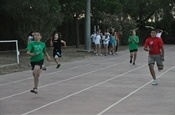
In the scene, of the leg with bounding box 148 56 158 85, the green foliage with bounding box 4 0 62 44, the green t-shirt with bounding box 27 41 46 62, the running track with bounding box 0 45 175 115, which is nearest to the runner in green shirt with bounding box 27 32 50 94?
the green t-shirt with bounding box 27 41 46 62

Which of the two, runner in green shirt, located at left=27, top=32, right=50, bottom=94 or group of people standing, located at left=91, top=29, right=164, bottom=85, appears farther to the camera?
group of people standing, located at left=91, top=29, right=164, bottom=85

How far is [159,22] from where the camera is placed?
53.1 meters

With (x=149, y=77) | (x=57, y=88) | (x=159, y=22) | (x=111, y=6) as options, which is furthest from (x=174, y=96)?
(x=159, y=22)

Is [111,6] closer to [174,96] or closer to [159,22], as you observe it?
[159,22]

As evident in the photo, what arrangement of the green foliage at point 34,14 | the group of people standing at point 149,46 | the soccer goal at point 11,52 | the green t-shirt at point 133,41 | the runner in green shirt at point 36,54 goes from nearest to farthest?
1. the runner in green shirt at point 36,54
2. the group of people standing at point 149,46
3. the soccer goal at point 11,52
4. the green t-shirt at point 133,41
5. the green foliage at point 34,14

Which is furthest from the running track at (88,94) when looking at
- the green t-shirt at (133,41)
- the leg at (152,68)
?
the green t-shirt at (133,41)

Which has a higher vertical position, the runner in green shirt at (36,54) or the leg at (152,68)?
the runner in green shirt at (36,54)

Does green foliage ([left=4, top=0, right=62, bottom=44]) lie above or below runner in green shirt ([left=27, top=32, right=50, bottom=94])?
above

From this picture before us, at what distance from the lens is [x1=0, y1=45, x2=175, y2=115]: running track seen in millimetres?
8781

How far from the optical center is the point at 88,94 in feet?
35.8

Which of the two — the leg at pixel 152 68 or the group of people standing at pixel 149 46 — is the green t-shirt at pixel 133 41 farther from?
the leg at pixel 152 68

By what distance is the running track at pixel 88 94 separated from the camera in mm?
8781

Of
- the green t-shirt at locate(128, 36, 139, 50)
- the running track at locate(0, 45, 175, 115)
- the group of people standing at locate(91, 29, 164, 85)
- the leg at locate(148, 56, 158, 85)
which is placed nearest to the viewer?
the running track at locate(0, 45, 175, 115)

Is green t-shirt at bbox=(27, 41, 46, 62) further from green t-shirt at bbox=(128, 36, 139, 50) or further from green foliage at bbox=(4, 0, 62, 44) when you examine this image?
green foliage at bbox=(4, 0, 62, 44)
